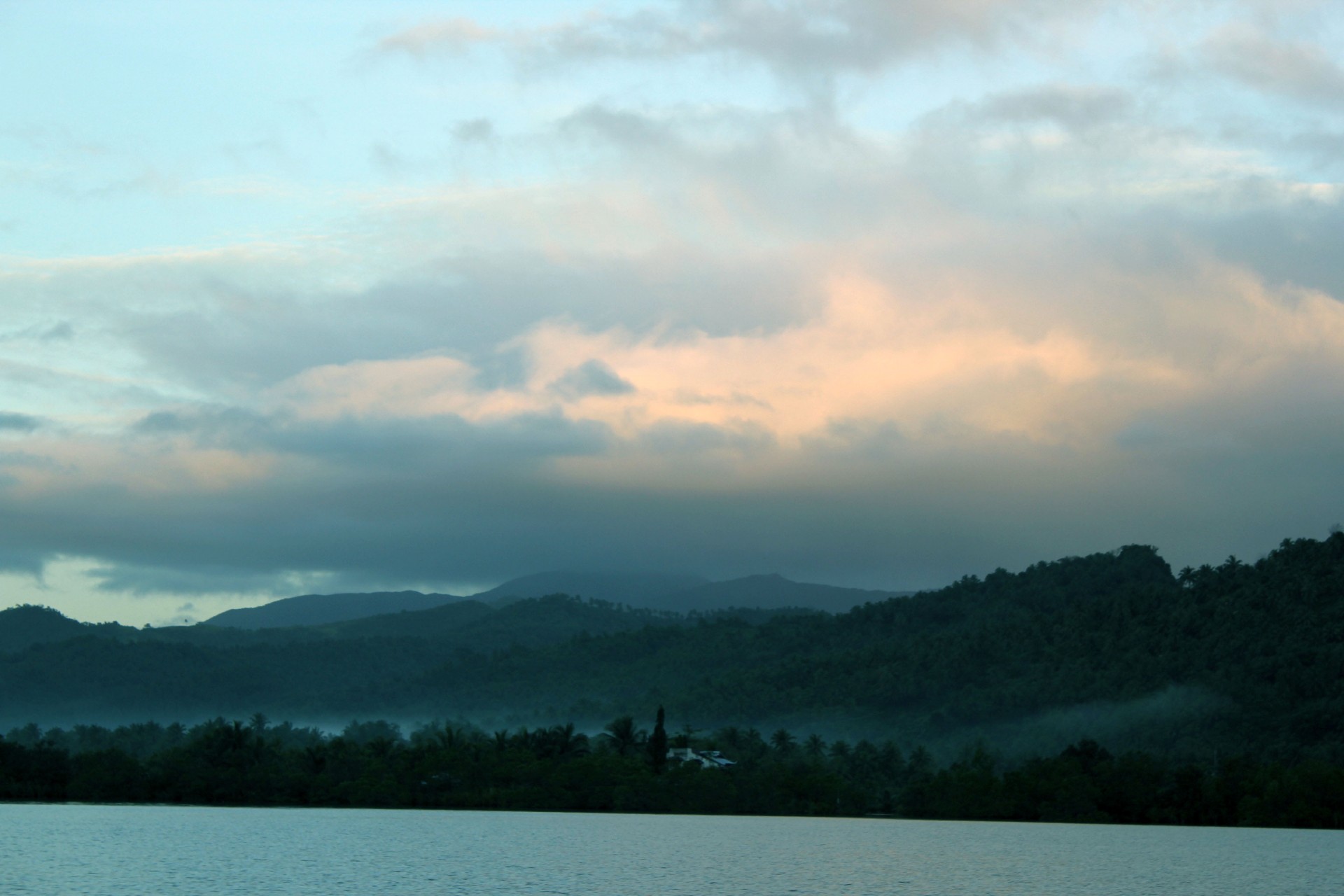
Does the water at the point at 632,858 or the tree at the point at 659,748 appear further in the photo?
the tree at the point at 659,748

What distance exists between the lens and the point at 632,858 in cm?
11594

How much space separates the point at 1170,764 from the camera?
653 feet

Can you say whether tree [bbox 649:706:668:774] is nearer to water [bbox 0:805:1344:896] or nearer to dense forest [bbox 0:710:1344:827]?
dense forest [bbox 0:710:1344:827]

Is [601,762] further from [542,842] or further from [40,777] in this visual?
[40,777]

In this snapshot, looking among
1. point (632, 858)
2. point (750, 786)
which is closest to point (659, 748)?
point (750, 786)

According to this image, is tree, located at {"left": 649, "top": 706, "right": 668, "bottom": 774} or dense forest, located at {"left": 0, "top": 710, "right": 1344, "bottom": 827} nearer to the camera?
dense forest, located at {"left": 0, "top": 710, "right": 1344, "bottom": 827}

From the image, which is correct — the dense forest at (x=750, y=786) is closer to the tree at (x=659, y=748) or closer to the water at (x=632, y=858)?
the tree at (x=659, y=748)

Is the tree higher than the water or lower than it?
higher

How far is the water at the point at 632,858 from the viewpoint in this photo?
88.9 metres

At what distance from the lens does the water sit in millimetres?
88938

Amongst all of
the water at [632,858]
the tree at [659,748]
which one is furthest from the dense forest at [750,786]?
the water at [632,858]

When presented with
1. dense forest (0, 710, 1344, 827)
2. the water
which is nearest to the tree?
dense forest (0, 710, 1344, 827)

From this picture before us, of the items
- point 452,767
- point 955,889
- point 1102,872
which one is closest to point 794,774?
point 452,767

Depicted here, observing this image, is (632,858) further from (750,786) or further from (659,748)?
(750,786)
